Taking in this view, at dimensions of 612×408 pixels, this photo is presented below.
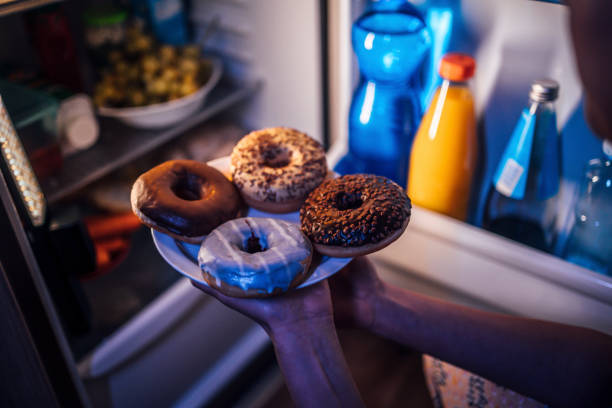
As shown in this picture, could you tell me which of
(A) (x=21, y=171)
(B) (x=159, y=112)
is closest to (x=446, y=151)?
(B) (x=159, y=112)

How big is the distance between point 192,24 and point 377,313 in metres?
0.94

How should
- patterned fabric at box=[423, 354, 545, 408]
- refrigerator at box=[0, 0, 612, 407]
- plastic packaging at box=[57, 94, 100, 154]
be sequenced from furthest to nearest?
1. plastic packaging at box=[57, 94, 100, 154]
2. patterned fabric at box=[423, 354, 545, 408]
3. refrigerator at box=[0, 0, 612, 407]

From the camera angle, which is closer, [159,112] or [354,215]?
[354,215]

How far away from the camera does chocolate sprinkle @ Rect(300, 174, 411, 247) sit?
69 centimetres

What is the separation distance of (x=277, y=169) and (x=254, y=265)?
0.22 metres

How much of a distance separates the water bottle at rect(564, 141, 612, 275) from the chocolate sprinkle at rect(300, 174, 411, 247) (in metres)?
0.42

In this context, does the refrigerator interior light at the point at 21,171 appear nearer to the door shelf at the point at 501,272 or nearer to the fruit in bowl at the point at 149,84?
the fruit in bowl at the point at 149,84

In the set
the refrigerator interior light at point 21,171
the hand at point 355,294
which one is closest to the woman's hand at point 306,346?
the hand at point 355,294

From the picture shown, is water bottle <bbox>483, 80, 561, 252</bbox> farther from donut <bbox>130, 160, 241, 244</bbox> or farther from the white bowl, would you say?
the white bowl

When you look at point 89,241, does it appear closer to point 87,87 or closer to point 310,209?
point 310,209

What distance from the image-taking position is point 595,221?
914 millimetres

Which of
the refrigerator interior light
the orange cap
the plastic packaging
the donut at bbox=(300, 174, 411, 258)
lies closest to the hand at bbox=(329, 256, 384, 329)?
the donut at bbox=(300, 174, 411, 258)

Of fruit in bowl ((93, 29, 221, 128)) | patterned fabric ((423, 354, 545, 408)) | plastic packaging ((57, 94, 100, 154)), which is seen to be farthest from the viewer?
fruit in bowl ((93, 29, 221, 128))

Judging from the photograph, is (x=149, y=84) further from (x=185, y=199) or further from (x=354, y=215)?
(x=354, y=215)
